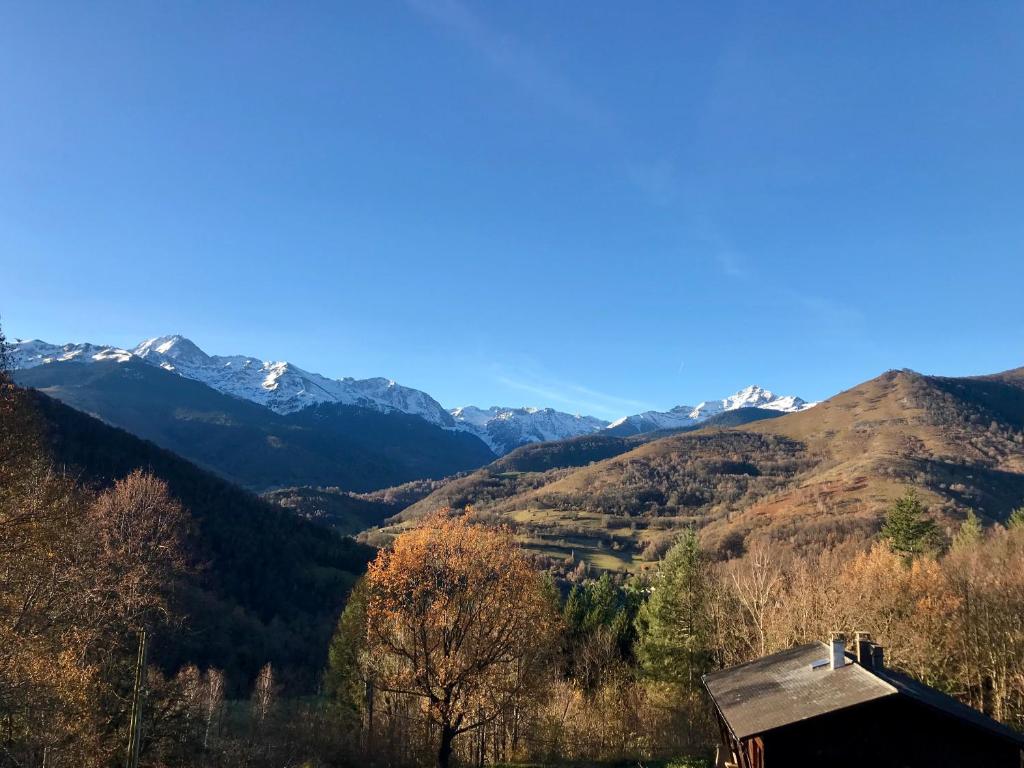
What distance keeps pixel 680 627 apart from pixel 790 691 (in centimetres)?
2535

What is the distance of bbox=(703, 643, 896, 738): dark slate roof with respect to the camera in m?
23.7

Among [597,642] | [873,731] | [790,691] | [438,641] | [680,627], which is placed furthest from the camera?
[597,642]

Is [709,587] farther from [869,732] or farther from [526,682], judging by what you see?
[869,732]

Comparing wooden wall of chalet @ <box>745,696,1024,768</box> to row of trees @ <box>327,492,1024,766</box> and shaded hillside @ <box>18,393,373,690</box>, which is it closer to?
row of trees @ <box>327,492,1024,766</box>

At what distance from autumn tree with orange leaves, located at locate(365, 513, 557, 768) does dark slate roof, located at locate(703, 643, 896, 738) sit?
11.9 metres

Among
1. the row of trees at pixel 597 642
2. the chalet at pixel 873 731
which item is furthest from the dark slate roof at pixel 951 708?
the row of trees at pixel 597 642

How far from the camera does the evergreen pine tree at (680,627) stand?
50.1 metres

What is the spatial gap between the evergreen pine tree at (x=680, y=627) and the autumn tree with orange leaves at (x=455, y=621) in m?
16.0

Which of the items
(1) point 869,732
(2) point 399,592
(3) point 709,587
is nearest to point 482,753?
(2) point 399,592

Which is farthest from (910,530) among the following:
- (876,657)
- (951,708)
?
(951,708)

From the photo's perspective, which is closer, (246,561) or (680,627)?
(680,627)

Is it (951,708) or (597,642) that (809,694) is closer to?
(951,708)

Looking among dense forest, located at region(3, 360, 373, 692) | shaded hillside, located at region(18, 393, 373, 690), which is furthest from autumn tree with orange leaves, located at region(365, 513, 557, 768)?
shaded hillside, located at region(18, 393, 373, 690)

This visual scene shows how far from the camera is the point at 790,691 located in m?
26.1
